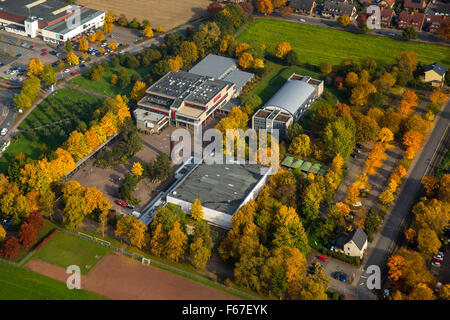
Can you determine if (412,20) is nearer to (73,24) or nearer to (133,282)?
(73,24)

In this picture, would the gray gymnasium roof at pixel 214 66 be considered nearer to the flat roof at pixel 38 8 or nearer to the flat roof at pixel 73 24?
the flat roof at pixel 73 24

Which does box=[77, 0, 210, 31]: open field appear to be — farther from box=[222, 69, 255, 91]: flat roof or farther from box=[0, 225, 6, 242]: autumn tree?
box=[0, 225, 6, 242]: autumn tree

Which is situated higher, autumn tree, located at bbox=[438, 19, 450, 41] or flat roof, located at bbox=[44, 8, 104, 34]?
flat roof, located at bbox=[44, 8, 104, 34]

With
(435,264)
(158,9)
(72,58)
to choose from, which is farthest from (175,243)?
(158,9)

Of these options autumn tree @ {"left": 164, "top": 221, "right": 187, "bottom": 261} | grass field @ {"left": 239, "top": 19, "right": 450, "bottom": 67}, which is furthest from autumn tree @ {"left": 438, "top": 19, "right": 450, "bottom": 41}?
autumn tree @ {"left": 164, "top": 221, "right": 187, "bottom": 261}

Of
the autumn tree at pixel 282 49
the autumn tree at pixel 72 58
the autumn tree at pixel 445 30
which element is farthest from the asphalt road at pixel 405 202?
the autumn tree at pixel 72 58

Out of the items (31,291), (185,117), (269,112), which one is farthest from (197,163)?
(31,291)
